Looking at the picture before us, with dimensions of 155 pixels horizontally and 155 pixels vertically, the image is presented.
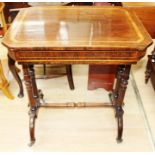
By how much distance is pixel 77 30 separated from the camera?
141cm

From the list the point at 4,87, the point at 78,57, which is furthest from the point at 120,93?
the point at 4,87

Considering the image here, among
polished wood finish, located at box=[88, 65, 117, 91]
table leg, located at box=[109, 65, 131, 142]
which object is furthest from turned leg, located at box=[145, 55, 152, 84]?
table leg, located at box=[109, 65, 131, 142]

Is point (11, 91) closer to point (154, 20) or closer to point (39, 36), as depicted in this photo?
point (39, 36)

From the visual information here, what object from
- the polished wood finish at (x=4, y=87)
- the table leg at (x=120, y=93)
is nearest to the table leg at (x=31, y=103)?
the polished wood finish at (x=4, y=87)

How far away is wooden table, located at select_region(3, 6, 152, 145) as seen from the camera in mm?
1251

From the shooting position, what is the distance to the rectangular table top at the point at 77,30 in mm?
1252

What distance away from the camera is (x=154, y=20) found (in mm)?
2814

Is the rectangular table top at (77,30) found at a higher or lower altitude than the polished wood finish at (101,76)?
higher

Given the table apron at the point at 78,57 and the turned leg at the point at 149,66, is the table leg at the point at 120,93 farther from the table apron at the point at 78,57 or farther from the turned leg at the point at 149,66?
the turned leg at the point at 149,66

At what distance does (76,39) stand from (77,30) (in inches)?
5.1

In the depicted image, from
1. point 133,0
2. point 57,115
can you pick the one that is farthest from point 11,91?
point 133,0

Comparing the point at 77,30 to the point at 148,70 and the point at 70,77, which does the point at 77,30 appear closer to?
the point at 70,77

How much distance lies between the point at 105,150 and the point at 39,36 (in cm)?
97

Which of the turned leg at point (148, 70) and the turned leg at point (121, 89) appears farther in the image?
the turned leg at point (148, 70)
